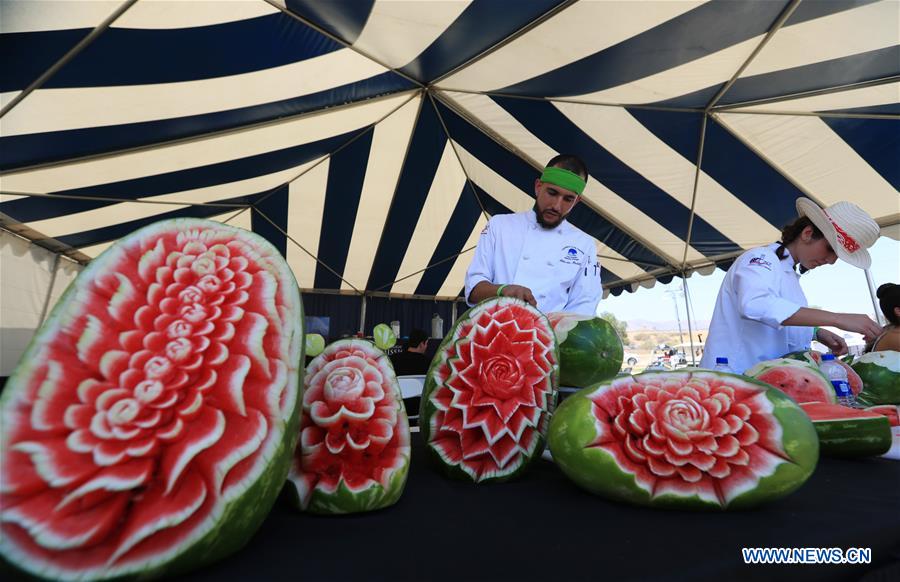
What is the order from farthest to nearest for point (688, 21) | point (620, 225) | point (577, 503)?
point (620, 225), point (688, 21), point (577, 503)

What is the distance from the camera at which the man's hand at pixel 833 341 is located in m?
2.06

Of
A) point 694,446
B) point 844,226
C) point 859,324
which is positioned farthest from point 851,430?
point 844,226

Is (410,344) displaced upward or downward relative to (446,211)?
downward

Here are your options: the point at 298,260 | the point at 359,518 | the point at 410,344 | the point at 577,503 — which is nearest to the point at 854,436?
the point at 577,503

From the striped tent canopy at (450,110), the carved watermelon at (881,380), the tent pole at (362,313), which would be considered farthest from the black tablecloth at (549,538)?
the tent pole at (362,313)

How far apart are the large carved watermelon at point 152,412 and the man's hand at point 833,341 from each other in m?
2.46

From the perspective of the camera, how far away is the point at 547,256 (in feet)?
6.23

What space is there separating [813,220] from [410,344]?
3.44 meters

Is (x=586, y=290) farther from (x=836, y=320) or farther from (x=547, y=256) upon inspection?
(x=836, y=320)

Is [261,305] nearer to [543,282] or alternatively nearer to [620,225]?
[543,282]

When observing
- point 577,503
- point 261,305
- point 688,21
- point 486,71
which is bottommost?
point 577,503

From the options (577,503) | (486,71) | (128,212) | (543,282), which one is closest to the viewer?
(577,503)

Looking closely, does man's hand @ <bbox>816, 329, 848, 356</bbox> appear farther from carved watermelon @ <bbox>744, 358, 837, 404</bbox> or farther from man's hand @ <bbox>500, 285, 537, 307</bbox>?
man's hand @ <bbox>500, 285, 537, 307</bbox>

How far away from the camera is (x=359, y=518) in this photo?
56 cm
